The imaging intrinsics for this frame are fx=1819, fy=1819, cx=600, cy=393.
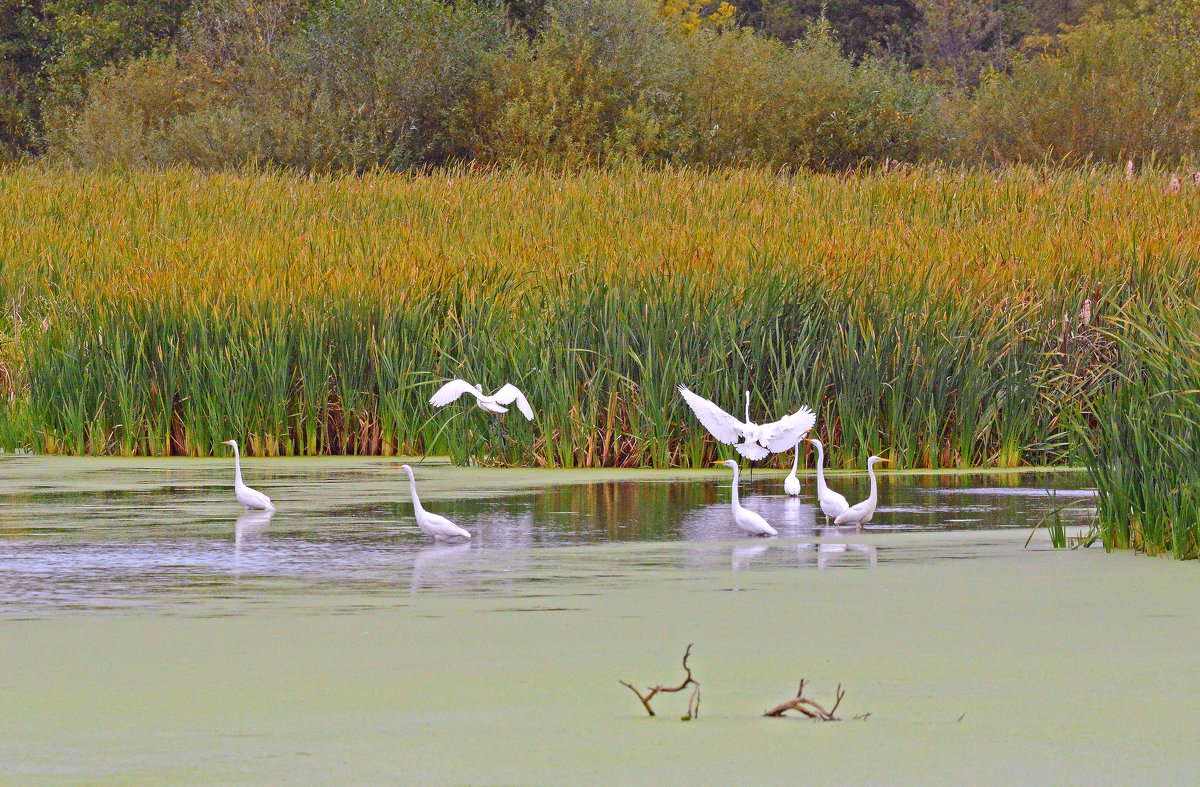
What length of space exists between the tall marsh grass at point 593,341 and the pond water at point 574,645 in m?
2.00

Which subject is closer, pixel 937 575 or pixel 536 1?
pixel 937 575

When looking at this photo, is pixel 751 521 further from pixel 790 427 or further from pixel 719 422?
pixel 719 422

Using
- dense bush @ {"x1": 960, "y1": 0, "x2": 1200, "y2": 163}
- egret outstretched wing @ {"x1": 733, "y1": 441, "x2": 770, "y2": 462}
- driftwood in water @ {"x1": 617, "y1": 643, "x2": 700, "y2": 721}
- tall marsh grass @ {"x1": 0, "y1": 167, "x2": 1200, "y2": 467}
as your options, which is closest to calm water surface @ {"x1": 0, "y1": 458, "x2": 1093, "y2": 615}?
egret outstretched wing @ {"x1": 733, "y1": 441, "x2": 770, "y2": 462}

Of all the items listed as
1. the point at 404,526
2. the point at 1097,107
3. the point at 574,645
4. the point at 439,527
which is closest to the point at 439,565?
the point at 439,527

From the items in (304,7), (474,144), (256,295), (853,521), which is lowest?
(853,521)

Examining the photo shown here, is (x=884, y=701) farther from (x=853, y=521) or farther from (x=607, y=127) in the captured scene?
(x=607, y=127)

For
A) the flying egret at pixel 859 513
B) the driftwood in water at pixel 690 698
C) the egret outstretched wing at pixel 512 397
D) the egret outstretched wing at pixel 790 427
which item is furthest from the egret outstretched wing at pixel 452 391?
the driftwood in water at pixel 690 698

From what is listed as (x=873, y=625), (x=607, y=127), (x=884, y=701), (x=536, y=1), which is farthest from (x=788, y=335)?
(x=536, y=1)

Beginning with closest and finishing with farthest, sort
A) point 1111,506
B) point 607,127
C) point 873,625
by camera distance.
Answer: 1. point 873,625
2. point 1111,506
3. point 607,127

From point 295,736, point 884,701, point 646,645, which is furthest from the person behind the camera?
point 646,645

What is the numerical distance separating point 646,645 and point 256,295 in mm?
6684

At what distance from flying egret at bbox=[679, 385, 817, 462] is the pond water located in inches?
12.6

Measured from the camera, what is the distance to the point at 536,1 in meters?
30.1

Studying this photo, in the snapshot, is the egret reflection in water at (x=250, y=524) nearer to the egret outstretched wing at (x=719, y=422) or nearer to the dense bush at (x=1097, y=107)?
the egret outstretched wing at (x=719, y=422)
